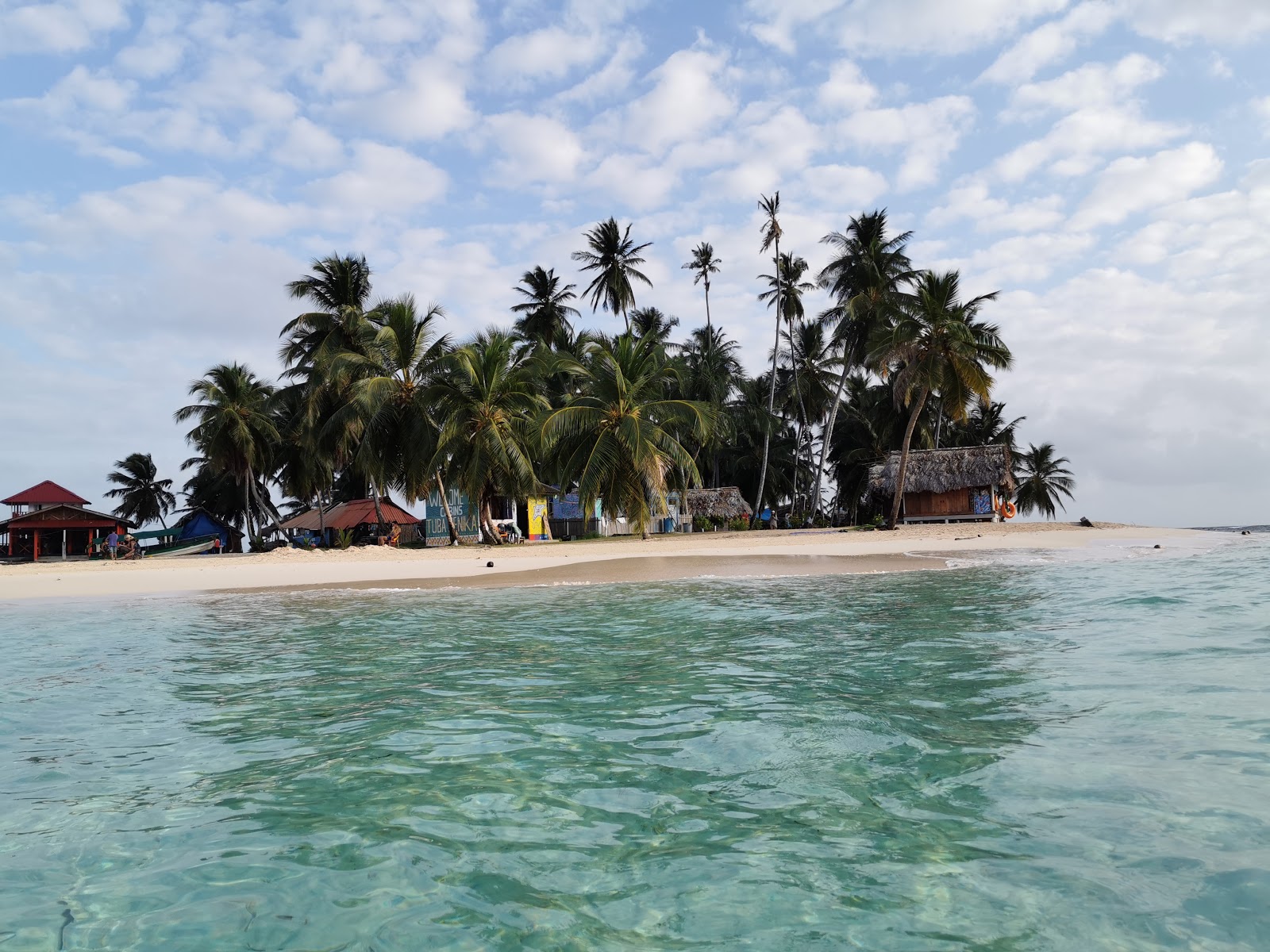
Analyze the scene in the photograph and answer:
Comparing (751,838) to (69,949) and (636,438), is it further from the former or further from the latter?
(636,438)

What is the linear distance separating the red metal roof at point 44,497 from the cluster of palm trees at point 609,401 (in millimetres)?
6366

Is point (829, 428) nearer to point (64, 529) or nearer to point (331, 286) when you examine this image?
point (331, 286)

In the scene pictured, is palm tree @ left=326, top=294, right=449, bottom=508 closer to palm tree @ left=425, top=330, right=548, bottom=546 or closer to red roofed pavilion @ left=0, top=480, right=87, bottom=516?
palm tree @ left=425, top=330, right=548, bottom=546

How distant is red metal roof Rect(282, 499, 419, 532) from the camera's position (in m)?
38.4

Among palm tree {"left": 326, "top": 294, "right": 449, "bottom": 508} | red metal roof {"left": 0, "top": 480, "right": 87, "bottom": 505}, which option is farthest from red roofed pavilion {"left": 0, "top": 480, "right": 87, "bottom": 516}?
palm tree {"left": 326, "top": 294, "right": 449, "bottom": 508}

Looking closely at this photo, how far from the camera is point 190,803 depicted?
132 inches

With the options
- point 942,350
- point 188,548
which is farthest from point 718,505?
point 188,548

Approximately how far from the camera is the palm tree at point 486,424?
81.6 feet

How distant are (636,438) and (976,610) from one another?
574 inches

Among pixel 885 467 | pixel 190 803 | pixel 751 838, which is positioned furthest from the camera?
pixel 885 467

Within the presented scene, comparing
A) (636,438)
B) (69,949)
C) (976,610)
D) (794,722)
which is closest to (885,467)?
(636,438)

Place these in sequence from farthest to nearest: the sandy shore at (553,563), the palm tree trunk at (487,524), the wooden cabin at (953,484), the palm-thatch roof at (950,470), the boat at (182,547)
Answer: the wooden cabin at (953,484) < the palm-thatch roof at (950,470) < the boat at (182,547) < the palm tree trunk at (487,524) < the sandy shore at (553,563)

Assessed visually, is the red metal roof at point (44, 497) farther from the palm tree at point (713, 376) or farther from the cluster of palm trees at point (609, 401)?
the palm tree at point (713, 376)

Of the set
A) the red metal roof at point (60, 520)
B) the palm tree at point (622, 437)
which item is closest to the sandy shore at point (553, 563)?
the palm tree at point (622, 437)
